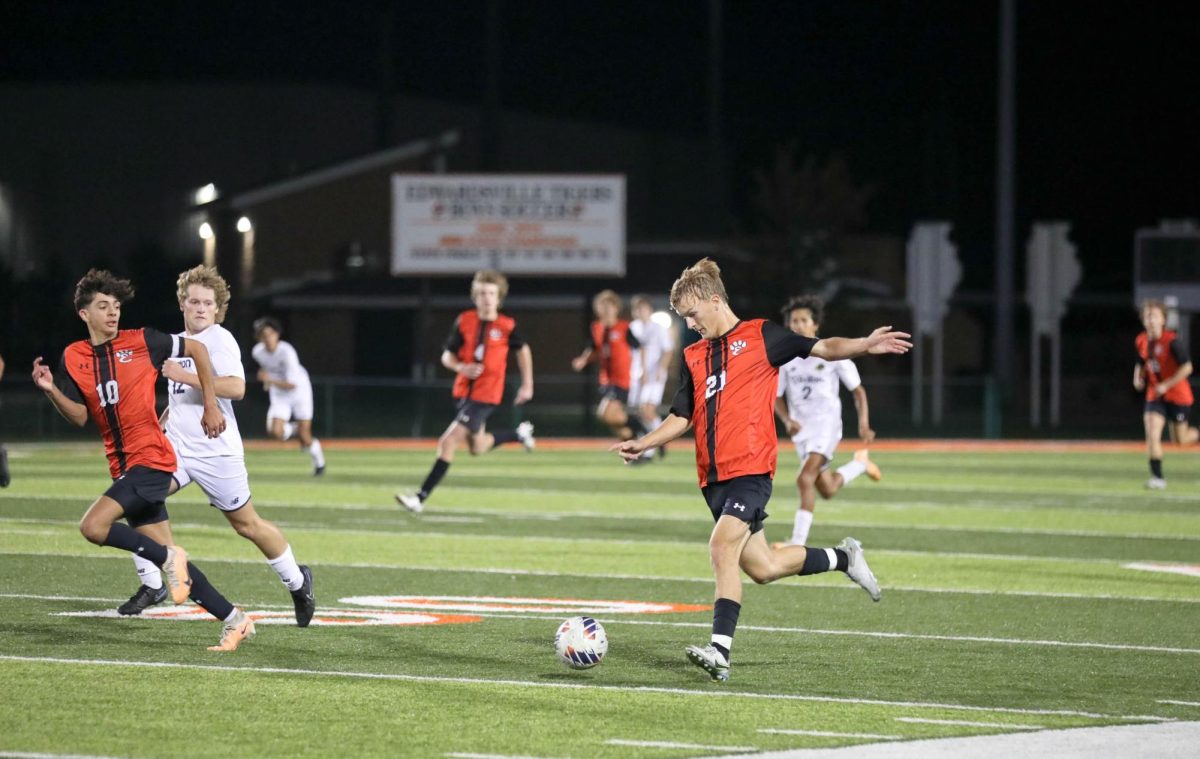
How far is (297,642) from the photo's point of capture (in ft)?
33.0

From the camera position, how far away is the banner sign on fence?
136 ft

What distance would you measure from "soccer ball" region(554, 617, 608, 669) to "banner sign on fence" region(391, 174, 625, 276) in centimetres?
3237

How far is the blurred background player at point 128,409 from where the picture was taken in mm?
9672

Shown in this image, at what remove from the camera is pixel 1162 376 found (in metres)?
22.4

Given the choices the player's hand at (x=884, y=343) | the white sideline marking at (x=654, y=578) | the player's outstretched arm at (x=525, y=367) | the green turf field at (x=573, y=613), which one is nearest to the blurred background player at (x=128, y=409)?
the green turf field at (x=573, y=613)

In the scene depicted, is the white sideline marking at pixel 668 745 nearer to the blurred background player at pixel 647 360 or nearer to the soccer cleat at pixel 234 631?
the soccer cleat at pixel 234 631

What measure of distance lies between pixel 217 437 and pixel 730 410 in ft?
8.62

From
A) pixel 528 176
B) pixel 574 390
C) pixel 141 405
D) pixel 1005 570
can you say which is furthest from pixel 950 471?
pixel 574 390

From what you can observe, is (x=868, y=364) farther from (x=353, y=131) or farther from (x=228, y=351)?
(x=228, y=351)

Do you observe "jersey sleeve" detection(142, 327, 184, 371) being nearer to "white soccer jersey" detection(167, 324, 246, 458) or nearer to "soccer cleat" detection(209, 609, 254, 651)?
"white soccer jersey" detection(167, 324, 246, 458)

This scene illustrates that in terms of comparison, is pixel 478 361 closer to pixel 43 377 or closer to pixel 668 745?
pixel 43 377

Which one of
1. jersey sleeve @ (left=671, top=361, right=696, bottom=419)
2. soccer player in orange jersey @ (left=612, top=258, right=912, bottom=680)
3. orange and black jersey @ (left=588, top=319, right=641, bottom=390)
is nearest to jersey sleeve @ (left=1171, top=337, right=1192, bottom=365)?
orange and black jersey @ (left=588, top=319, right=641, bottom=390)

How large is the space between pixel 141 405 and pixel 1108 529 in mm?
10756

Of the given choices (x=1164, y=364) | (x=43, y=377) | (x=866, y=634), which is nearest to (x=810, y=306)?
(x=866, y=634)
